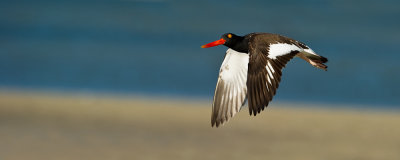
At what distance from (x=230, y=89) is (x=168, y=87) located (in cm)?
1017

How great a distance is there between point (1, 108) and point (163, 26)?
13807 millimetres

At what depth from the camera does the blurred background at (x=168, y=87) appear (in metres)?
14.9

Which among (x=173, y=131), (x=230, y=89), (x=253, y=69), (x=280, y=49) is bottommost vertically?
(x=173, y=131)

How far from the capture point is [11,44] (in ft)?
87.7

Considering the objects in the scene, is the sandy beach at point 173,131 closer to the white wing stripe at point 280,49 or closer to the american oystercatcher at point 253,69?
the american oystercatcher at point 253,69

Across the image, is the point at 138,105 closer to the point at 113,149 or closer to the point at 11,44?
the point at 113,149

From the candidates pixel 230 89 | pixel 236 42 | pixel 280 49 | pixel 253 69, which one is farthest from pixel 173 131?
pixel 253 69

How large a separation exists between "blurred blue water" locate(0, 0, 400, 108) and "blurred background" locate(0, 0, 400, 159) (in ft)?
0.17

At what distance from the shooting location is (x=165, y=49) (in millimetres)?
26328

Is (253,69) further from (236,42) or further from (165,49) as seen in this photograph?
(165,49)

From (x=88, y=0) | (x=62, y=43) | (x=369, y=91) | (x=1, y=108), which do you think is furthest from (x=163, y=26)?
(x=1, y=108)

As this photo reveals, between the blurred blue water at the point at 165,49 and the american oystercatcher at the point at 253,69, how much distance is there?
909 cm

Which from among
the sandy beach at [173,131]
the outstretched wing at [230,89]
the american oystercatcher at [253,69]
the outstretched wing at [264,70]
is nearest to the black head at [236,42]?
the american oystercatcher at [253,69]

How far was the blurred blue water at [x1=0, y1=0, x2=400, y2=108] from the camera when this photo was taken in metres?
21.4
